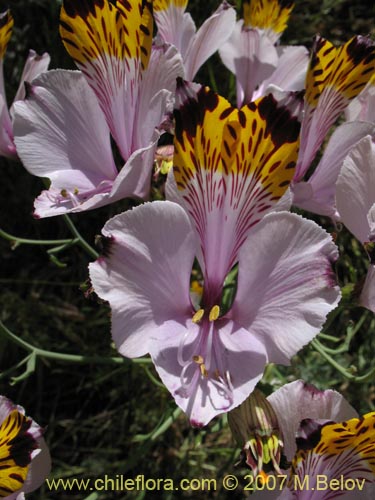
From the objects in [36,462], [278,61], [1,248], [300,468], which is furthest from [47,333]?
[300,468]

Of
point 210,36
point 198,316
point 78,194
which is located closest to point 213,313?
point 198,316

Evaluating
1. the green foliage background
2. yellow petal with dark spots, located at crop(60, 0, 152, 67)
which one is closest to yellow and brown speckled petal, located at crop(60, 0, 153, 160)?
yellow petal with dark spots, located at crop(60, 0, 152, 67)

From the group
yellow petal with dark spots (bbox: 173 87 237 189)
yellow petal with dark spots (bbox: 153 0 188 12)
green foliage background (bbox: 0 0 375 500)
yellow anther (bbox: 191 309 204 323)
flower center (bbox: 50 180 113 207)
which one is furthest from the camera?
green foliage background (bbox: 0 0 375 500)

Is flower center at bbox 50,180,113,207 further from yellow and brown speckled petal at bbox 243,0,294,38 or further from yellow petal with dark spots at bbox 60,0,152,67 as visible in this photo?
yellow and brown speckled petal at bbox 243,0,294,38

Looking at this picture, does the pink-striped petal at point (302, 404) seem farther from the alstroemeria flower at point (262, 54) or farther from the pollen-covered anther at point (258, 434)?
the alstroemeria flower at point (262, 54)

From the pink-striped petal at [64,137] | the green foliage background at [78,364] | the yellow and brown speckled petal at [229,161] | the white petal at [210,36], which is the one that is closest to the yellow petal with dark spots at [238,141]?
the yellow and brown speckled petal at [229,161]

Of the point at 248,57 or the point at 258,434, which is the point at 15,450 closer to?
the point at 258,434
